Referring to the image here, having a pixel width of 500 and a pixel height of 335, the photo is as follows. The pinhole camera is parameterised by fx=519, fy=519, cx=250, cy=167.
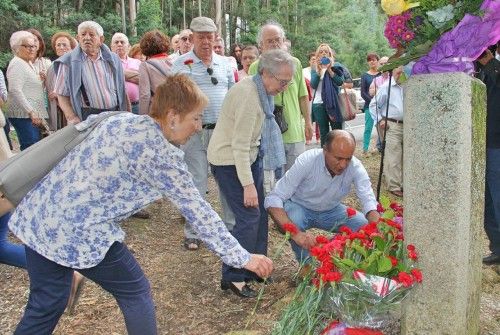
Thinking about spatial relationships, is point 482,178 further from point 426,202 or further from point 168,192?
point 168,192

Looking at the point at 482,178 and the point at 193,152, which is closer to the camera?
the point at 482,178

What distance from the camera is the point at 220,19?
29.0m

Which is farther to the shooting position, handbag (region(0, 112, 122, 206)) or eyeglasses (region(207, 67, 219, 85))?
eyeglasses (region(207, 67, 219, 85))

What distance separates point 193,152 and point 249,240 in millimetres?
1171

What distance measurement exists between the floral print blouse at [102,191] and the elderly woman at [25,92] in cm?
303

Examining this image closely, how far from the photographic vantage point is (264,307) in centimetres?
340

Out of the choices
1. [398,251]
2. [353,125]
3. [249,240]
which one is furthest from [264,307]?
[353,125]

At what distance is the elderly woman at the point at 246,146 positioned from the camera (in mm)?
3203

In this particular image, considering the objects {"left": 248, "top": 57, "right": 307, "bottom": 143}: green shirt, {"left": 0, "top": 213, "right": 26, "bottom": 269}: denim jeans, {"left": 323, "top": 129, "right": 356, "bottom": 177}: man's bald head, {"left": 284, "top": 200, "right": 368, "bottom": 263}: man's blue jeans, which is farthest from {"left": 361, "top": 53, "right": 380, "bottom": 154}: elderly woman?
{"left": 0, "top": 213, "right": 26, "bottom": 269}: denim jeans

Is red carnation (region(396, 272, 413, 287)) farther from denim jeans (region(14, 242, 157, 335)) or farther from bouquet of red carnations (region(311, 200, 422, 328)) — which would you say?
denim jeans (region(14, 242, 157, 335))

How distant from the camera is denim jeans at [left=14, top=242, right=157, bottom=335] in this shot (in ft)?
7.20

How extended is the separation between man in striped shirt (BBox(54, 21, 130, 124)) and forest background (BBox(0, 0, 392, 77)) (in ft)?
38.1

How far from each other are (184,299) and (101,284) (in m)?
1.43

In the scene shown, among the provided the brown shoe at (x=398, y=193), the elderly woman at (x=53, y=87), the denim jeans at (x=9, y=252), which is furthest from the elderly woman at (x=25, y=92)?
the brown shoe at (x=398, y=193)
